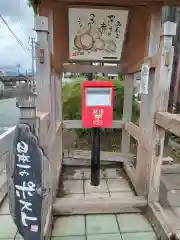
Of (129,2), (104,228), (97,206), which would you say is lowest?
(104,228)

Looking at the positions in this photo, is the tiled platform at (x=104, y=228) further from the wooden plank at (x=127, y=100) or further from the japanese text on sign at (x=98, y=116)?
the wooden plank at (x=127, y=100)

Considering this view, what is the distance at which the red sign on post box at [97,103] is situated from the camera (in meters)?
2.46

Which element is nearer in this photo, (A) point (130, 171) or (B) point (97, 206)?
(B) point (97, 206)

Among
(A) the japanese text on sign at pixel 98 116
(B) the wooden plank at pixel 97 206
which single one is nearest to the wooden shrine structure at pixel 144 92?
(B) the wooden plank at pixel 97 206

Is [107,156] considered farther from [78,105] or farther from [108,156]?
[78,105]

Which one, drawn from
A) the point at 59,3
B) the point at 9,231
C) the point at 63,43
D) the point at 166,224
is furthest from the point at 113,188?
the point at 59,3

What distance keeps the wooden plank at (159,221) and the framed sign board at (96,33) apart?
195cm

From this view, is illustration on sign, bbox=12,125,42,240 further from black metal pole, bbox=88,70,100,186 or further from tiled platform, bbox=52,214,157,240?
black metal pole, bbox=88,70,100,186

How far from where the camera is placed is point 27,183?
1.27 meters

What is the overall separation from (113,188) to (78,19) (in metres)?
2.20

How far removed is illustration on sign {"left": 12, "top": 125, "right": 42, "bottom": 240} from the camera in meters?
1.24

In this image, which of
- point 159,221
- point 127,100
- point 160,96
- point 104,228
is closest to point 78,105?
point 127,100

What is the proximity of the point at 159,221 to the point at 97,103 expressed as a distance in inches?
54.6

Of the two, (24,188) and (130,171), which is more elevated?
(24,188)
